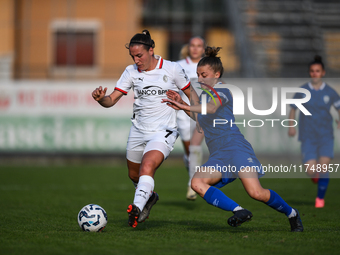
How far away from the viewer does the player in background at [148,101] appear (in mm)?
5570

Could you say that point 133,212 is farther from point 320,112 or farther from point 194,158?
point 320,112

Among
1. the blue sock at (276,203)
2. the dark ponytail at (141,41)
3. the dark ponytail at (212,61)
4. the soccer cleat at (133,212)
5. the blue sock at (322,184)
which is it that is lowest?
the blue sock at (322,184)

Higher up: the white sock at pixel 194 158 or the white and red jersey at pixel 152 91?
the white and red jersey at pixel 152 91

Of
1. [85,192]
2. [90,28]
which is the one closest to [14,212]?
[85,192]

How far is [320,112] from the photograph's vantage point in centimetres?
790

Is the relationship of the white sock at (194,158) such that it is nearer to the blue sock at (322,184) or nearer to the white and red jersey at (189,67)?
the white and red jersey at (189,67)

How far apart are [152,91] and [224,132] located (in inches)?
39.2

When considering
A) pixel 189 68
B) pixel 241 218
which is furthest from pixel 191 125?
pixel 241 218

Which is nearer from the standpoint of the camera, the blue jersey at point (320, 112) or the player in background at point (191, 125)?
the blue jersey at point (320, 112)

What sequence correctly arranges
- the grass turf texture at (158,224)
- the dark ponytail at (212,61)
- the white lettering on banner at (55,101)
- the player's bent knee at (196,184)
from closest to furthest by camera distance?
the grass turf texture at (158,224) → the player's bent knee at (196,184) → the dark ponytail at (212,61) → the white lettering on banner at (55,101)

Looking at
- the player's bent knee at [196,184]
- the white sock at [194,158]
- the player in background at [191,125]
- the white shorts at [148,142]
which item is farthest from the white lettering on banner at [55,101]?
the player's bent knee at [196,184]

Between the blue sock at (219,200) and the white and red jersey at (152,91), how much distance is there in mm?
1004

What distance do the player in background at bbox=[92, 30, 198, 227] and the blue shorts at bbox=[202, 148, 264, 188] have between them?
0.68 meters

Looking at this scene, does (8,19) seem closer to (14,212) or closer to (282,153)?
(282,153)
